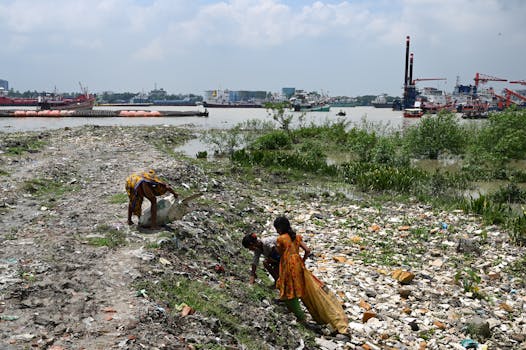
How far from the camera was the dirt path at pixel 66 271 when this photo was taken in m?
3.96

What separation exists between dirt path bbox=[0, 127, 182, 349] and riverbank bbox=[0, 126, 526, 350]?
2 centimetres

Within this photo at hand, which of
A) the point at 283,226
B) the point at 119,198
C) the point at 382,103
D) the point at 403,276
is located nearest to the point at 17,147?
the point at 119,198

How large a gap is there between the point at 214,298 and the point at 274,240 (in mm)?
966

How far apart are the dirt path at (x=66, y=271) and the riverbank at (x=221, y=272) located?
0.7 inches

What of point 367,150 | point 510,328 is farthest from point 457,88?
point 510,328

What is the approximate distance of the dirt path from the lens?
3965 mm

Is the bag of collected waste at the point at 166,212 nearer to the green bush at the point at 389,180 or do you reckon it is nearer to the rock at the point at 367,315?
the rock at the point at 367,315

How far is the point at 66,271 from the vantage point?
5207mm

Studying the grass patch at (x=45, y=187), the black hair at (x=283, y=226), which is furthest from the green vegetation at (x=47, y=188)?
the black hair at (x=283, y=226)

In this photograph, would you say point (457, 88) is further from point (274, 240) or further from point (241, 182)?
point (274, 240)

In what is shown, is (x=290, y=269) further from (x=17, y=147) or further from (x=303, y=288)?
(x=17, y=147)

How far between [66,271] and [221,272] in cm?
199

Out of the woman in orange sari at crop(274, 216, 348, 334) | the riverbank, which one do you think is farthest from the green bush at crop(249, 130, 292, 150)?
the woman in orange sari at crop(274, 216, 348, 334)

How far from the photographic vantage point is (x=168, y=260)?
583cm
